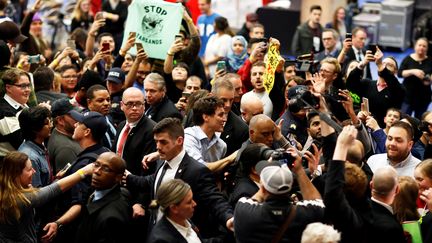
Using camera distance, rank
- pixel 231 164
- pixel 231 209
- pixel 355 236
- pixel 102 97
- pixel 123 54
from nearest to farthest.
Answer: pixel 355 236 → pixel 231 209 → pixel 231 164 → pixel 102 97 → pixel 123 54

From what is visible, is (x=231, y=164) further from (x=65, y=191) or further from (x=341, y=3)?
(x=341, y=3)

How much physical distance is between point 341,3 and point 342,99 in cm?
1098

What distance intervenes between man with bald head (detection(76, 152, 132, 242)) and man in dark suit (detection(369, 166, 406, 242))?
5.72 ft

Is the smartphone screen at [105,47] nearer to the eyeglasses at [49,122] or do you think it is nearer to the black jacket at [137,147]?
the black jacket at [137,147]

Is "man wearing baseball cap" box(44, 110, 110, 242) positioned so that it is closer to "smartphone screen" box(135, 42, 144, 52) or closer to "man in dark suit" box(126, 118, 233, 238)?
"man in dark suit" box(126, 118, 233, 238)

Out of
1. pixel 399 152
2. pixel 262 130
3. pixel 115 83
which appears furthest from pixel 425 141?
pixel 115 83

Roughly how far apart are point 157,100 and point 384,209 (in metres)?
3.17

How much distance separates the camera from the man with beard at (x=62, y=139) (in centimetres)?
782

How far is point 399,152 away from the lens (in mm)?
8141

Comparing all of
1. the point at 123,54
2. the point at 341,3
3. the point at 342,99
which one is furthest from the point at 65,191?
the point at 341,3

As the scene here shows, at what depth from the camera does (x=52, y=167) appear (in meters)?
7.91

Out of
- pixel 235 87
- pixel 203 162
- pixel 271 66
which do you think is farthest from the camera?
pixel 271 66

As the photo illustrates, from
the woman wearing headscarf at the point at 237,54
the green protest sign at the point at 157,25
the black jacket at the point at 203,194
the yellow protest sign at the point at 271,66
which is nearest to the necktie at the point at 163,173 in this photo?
the black jacket at the point at 203,194

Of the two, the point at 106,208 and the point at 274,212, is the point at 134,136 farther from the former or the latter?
the point at 274,212
